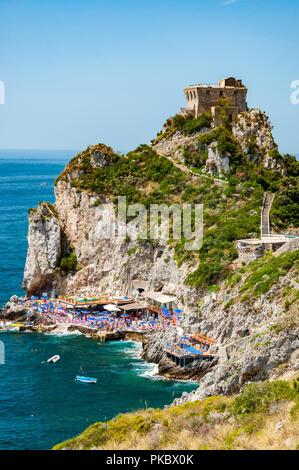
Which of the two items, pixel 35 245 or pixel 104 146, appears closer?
pixel 35 245

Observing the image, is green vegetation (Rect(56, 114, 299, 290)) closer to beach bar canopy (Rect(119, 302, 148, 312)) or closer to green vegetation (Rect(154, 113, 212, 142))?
green vegetation (Rect(154, 113, 212, 142))

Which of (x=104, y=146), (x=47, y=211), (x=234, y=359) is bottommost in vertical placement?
(x=234, y=359)

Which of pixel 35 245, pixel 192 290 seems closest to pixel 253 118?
pixel 192 290

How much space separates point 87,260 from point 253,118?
29.5 m

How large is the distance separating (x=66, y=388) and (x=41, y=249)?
30.8 m

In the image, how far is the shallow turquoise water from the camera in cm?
4291

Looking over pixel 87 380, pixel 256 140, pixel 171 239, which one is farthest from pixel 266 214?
pixel 87 380

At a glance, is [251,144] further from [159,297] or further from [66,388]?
[66,388]

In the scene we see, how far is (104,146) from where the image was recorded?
86.9 metres

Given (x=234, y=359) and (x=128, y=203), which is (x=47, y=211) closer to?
(x=128, y=203)

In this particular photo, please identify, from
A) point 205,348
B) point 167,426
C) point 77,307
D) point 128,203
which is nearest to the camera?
point 167,426

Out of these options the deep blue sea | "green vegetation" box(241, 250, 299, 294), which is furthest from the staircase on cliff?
the deep blue sea

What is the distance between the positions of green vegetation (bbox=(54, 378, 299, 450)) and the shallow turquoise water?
47.2ft
